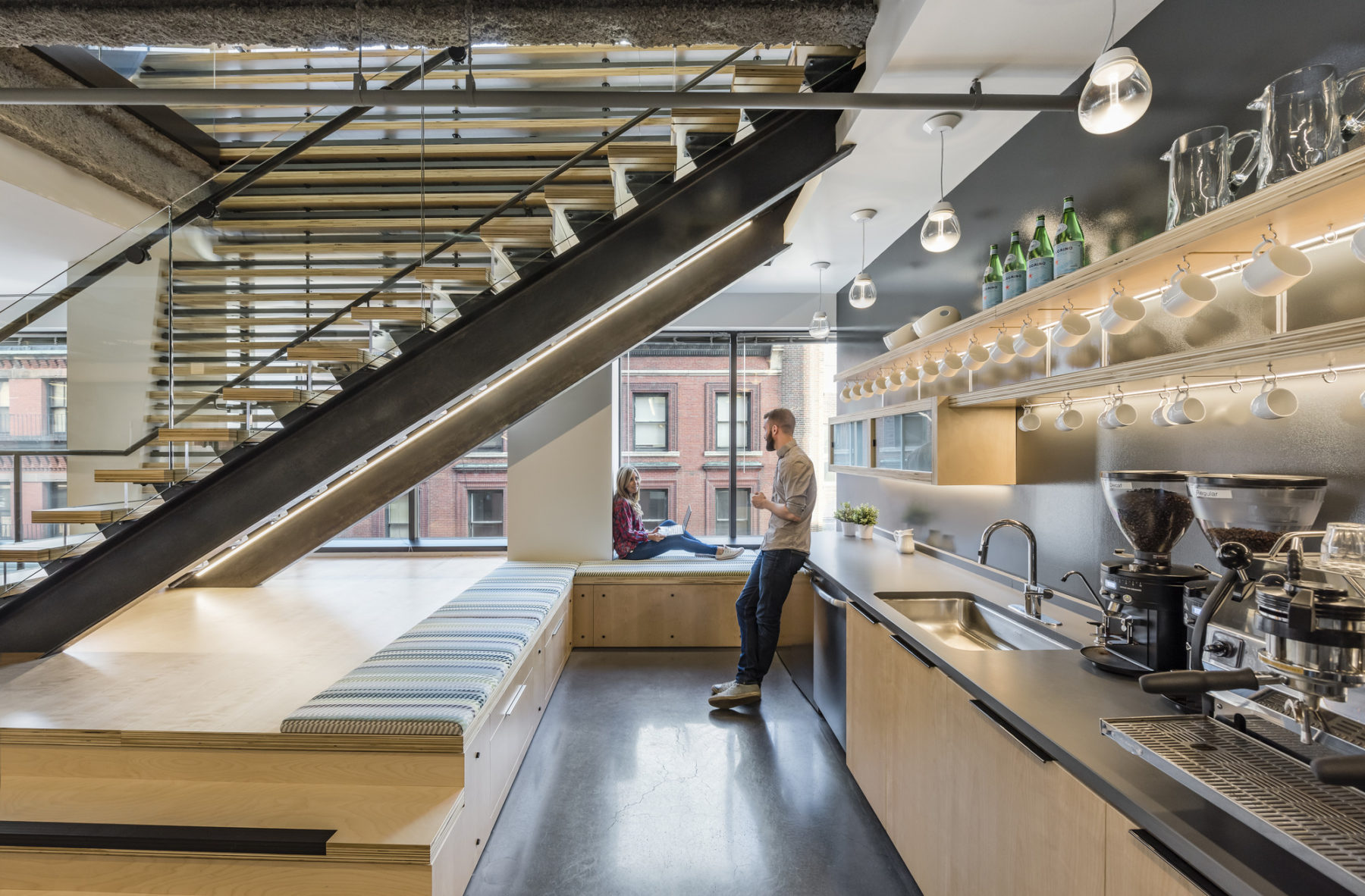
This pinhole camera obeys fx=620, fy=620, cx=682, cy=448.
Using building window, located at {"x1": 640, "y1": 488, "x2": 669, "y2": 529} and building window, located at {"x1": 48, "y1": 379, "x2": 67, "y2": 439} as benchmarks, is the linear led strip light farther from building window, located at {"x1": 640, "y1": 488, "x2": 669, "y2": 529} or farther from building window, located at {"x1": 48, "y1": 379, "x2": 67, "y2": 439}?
building window, located at {"x1": 640, "y1": 488, "x2": 669, "y2": 529}

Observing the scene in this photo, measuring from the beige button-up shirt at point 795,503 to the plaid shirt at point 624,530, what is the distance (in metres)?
1.72

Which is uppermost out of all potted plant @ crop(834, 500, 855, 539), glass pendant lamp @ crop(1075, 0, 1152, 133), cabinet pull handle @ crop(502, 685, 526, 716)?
glass pendant lamp @ crop(1075, 0, 1152, 133)

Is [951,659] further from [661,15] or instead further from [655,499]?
[655,499]

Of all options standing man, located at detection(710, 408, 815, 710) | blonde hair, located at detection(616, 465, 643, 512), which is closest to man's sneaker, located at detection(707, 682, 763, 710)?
standing man, located at detection(710, 408, 815, 710)

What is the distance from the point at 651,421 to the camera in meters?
5.84

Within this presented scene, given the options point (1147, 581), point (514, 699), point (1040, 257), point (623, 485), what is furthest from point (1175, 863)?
point (623, 485)

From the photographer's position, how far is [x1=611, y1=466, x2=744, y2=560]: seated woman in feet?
16.5

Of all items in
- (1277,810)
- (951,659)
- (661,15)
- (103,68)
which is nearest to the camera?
(1277,810)

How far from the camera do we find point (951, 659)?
71.1 inches

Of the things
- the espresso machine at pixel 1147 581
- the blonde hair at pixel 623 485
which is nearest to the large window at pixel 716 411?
the blonde hair at pixel 623 485

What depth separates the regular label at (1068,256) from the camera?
6.49 ft

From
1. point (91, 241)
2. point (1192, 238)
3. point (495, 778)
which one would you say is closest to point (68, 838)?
point (495, 778)

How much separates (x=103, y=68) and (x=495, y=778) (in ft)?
13.4

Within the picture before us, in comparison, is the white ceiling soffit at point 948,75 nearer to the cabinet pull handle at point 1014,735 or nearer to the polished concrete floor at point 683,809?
the cabinet pull handle at point 1014,735
